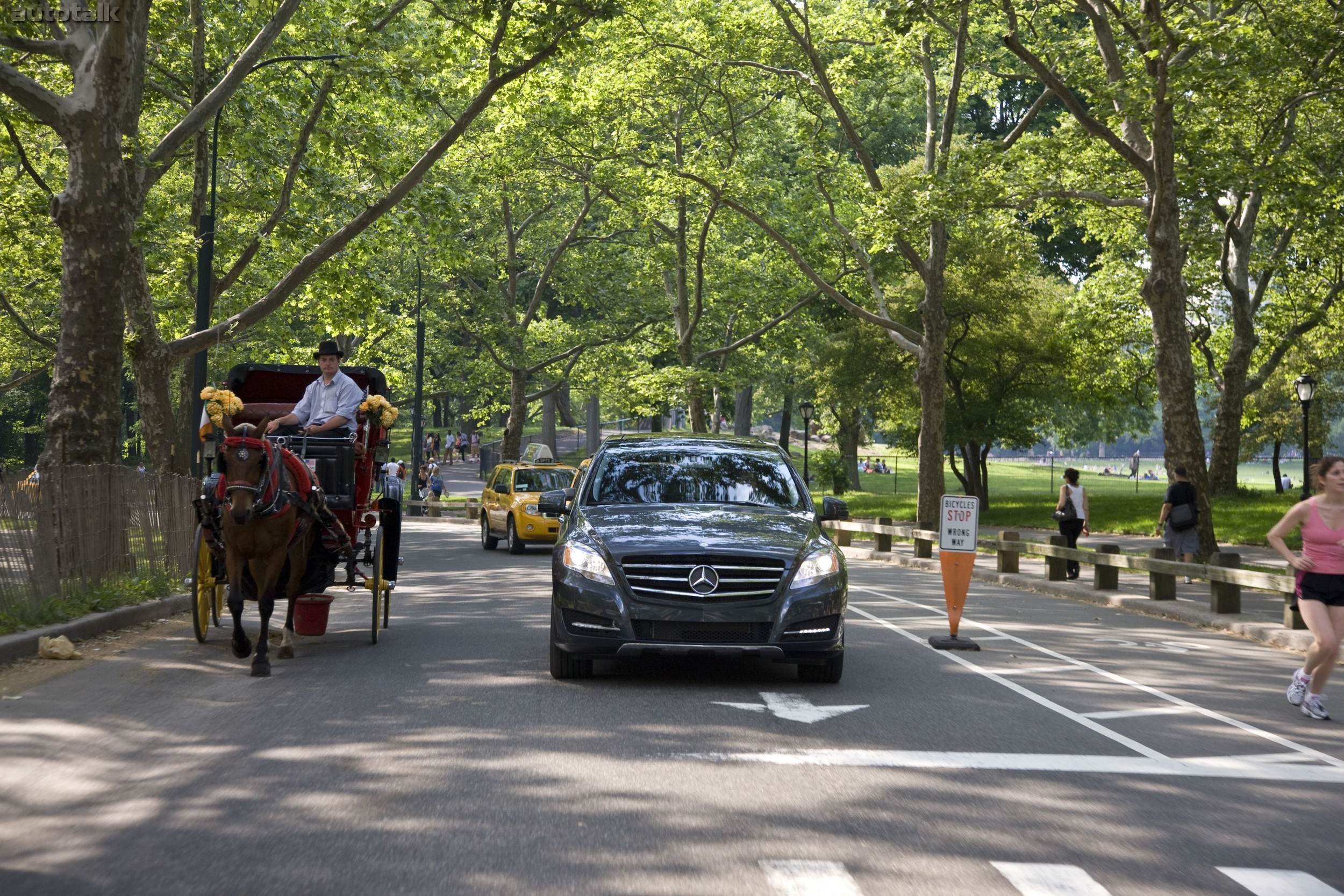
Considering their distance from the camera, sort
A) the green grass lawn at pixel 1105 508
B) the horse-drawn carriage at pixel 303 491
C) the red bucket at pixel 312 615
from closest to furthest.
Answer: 1. the horse-drawn carriage at pixel 303 491
2. the red bucket at pixel 312 615
3. the green grass lawn at pixel 1105 508

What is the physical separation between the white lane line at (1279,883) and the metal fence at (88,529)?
1002 cm

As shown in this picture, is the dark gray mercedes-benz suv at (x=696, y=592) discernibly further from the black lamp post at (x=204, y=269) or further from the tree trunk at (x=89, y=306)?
the black lamp post at (x=204, y=269)

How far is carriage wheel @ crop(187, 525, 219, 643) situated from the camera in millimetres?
12258

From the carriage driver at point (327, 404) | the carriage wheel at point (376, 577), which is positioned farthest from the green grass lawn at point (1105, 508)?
the carriage driver at point (327, 404)

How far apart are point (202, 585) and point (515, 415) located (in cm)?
3861

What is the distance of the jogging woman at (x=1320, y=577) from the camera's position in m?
10.1

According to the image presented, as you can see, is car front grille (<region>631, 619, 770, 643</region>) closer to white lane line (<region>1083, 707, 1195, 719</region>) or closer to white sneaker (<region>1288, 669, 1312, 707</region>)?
white lane line (<region>1083, 707, 1195, 719</region>)

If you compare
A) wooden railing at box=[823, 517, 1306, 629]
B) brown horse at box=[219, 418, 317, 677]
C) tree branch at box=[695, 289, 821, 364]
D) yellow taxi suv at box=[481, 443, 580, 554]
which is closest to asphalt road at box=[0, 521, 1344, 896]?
brown horse at box=[219, 418, 317, 677]

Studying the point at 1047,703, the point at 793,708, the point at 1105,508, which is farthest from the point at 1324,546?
the point at 1105,508

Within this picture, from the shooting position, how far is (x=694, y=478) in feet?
39.2

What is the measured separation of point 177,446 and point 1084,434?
5314 centimetres

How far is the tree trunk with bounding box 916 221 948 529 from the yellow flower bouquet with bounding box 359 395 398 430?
805 inches

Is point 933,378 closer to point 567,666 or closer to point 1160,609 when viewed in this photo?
point 1160,609

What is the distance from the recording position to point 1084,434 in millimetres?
71312
